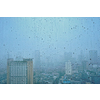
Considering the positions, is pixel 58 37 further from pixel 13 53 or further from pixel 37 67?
pixel 13 53

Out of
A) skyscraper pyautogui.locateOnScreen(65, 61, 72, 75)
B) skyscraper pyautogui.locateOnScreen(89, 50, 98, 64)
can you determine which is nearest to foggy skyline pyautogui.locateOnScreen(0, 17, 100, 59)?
skyscraper pyautogui.locateOnScreen(89, 50, 98, 64)

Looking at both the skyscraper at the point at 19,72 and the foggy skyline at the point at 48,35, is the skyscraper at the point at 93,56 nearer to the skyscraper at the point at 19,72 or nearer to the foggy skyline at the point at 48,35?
the foggy skyline at the point at 48,35

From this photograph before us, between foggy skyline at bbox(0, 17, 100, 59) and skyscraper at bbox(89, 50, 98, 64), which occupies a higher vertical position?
foggy skyline at bbox(0, 17, 100, 59)

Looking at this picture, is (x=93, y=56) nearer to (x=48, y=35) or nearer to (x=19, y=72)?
(x=48, y=35)

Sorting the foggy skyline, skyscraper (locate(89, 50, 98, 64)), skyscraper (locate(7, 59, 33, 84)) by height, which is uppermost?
the foggy skyline

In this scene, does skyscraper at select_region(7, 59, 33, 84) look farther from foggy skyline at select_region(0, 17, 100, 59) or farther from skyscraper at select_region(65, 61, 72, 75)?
skyscraper at select_region(65, 61, 72, 75)

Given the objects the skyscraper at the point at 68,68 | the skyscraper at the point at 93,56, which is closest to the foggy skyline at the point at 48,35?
the skyscraper at the point at 93,56
